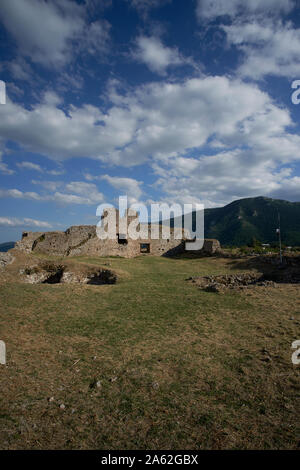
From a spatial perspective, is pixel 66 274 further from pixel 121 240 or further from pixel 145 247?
pixel 145 247

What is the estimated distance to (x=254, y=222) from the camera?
113 metres

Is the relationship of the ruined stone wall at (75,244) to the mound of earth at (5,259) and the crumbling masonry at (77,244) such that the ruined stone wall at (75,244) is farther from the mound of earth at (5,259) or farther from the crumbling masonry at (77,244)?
the mound of earth at (5,259)

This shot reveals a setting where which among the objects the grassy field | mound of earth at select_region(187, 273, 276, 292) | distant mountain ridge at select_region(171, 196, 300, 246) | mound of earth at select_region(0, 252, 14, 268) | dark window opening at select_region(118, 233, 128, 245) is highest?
distant mountain ridge at select_region(171, 196, 300, 246)

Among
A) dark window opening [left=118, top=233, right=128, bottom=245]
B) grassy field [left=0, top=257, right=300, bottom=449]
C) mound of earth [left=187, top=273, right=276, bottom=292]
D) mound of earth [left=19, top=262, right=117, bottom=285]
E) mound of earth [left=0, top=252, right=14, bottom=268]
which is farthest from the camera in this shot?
dark window opening [left=118, top=233, right=128, bottom=245]

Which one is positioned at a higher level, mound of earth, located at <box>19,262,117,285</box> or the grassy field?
mound of earth, located at <box>19,262,117,285</box>

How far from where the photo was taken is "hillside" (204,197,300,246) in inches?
3602

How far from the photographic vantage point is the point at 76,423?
11.6 ft

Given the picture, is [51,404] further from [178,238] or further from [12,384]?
[178,238]

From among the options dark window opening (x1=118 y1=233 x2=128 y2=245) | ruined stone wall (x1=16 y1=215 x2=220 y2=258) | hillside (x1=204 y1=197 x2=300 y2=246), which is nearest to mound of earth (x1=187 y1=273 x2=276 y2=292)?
ruined stone wall (x1=16 y1=215 x2=220 y2=258)

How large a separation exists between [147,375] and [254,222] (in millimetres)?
119128

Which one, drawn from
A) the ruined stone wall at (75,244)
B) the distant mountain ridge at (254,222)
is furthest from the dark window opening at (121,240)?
the distant mountain ridge at (254,222)

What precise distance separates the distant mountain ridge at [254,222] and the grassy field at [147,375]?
249ft

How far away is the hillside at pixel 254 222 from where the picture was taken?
91.5m

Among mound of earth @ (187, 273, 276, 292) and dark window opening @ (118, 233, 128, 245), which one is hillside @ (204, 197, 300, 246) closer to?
dark window opening @ (118, 233, 128, 245)
